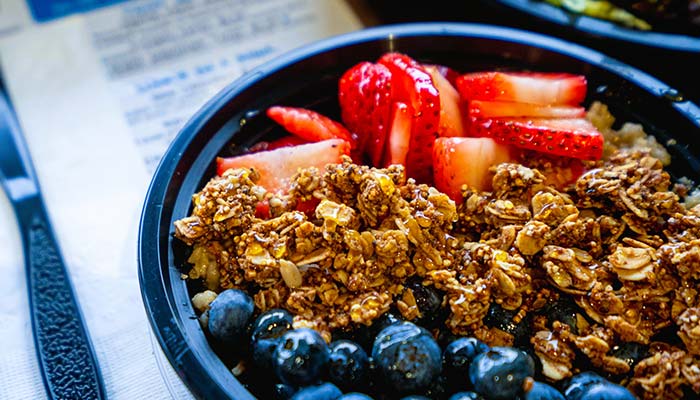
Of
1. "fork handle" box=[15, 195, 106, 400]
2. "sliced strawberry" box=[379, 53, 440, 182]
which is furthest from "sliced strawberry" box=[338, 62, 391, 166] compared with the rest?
"fork handle" box=[15, 195, 106, 400]

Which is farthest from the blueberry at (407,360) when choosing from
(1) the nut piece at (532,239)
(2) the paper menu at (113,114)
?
(2) the paper menu at (113,114)

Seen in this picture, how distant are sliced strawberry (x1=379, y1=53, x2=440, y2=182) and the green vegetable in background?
577mm

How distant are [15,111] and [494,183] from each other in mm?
1416

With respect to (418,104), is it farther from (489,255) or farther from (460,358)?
(460,358)

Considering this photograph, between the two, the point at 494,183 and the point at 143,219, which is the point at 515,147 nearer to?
the point at 494,183

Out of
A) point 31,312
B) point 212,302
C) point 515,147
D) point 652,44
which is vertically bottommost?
point 31,312

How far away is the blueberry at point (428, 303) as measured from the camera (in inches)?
41.9

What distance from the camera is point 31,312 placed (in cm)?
135

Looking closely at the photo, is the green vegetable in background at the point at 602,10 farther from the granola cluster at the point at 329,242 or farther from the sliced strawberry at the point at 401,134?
the granola cluster at the point at 329,242

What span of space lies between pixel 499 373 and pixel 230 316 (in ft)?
1.39

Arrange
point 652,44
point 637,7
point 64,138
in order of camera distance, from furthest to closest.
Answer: point 64,138 → point 637,7 → point 652,44

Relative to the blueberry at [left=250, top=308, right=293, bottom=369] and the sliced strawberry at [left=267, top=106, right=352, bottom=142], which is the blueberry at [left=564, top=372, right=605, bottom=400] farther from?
the sliced strawberry at [left=267, top=106, right=352, bottom=142]

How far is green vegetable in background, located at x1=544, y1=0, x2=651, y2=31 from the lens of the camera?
161 cm

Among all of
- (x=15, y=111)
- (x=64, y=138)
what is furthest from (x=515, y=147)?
(x=15, y=111)
